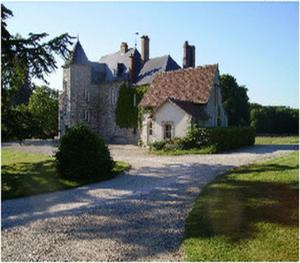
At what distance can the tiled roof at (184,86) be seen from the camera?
29.0 metres

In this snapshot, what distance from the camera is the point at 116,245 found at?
7.74m

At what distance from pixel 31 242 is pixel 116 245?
176 centimetres

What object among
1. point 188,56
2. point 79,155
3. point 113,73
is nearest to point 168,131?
point 188,56

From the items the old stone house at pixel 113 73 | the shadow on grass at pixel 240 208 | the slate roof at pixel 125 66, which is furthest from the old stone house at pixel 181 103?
the shadow on grass at pixel 240 208

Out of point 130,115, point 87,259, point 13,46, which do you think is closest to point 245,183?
point 87,259

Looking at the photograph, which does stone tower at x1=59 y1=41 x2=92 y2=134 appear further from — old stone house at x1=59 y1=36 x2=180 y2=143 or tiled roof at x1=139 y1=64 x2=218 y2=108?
tiled roof at x1=139 y1=64 x2=218 y2=108

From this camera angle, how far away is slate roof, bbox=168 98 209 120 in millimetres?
27141

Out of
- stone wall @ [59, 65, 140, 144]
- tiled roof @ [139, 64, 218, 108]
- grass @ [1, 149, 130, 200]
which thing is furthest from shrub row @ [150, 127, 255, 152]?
grass @ [1, 149, 130, 200]

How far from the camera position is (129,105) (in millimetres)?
35156

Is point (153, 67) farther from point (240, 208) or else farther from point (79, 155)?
point (240, 208)

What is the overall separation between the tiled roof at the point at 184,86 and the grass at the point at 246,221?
15.7 metres

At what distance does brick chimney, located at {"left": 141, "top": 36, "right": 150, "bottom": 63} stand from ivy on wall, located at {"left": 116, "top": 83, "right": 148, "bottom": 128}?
3524mm

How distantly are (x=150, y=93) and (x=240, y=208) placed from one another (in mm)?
22005

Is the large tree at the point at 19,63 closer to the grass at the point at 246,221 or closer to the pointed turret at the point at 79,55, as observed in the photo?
the grass at the point at 246,221
